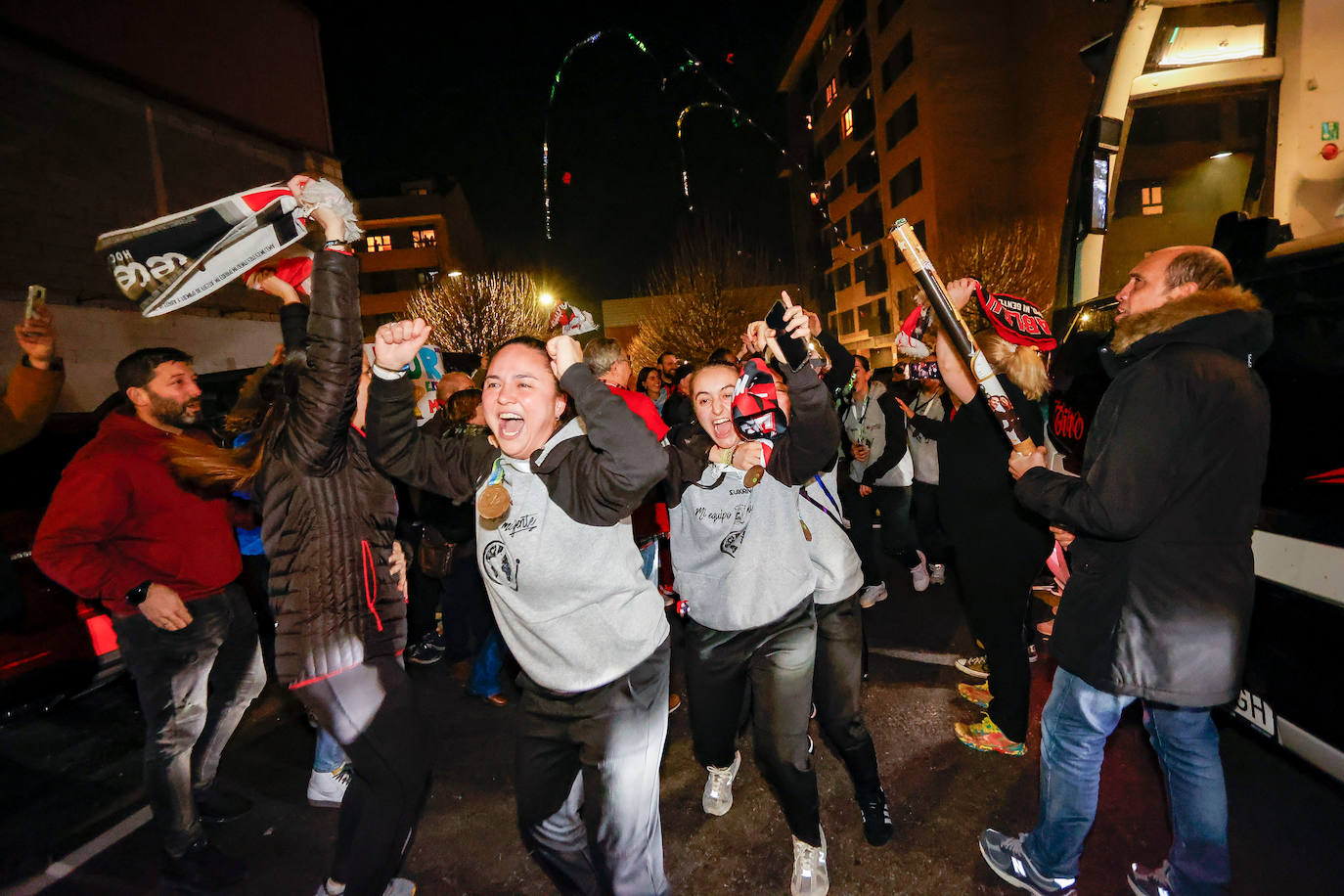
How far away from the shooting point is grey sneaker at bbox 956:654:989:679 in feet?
14.5

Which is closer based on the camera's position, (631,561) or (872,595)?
(631,561)

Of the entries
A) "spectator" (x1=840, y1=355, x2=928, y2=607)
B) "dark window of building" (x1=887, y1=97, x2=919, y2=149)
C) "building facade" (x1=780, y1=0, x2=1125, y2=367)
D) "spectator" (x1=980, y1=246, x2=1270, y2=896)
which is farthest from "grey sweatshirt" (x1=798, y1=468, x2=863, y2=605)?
"dark window of building" (x1=887, y1=97, x2=919, y2=149)

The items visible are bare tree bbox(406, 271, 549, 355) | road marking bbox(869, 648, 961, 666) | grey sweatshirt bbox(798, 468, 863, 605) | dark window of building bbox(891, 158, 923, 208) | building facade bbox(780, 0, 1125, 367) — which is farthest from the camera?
dark window of building bbox(891, 158, 923, 208)

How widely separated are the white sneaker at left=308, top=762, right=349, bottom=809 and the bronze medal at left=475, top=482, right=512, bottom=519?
8.09 ft

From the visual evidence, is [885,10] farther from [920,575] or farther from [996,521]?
[996,521]

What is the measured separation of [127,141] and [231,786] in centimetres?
1335

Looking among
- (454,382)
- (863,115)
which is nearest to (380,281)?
(863,115)

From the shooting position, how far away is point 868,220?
3634cm

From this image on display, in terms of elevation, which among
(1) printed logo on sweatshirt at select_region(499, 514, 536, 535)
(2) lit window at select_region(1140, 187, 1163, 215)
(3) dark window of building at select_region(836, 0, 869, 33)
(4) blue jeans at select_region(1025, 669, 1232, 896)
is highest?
(3) dark window of building at select_region(836, 0, 869, 33)

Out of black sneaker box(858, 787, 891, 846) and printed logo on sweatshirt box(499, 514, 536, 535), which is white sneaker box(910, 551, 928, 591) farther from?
printed logo on sweatshirt box(499, 514, 536, 535)

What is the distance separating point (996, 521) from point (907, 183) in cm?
3265

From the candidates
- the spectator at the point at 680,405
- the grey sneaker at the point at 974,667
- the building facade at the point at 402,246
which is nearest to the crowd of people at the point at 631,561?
the grey sneaker at the point at 974,667

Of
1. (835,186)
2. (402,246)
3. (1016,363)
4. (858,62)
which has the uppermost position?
(858,62)

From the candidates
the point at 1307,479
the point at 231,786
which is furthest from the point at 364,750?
the point at 1307,479
